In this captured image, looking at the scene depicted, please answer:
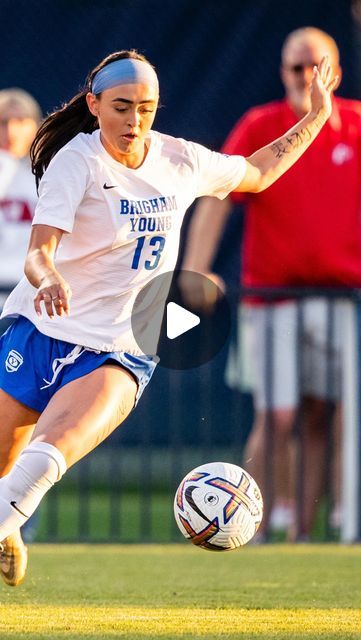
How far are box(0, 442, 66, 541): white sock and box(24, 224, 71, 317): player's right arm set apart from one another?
502mm

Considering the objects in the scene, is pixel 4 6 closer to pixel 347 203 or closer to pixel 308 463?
pixel 347 203

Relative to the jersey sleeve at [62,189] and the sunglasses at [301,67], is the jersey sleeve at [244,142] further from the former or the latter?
the jersey sleeve at [62,189]

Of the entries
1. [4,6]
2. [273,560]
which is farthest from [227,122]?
[273,560]

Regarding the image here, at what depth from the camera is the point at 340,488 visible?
8.62m

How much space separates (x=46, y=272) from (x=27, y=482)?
0.71 m

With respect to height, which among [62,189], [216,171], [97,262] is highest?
[216,171]

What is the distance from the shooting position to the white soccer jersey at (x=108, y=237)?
5234 mm

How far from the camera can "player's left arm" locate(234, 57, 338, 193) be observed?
5.82 m

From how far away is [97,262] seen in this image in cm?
532

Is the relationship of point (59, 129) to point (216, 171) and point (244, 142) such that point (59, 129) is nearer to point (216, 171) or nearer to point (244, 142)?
point (216, 171)

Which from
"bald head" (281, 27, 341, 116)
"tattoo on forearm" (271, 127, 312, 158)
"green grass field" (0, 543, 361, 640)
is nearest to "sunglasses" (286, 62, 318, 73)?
"bald head" (281, 27, 341, 116)

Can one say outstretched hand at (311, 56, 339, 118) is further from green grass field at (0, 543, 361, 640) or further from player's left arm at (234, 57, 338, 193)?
green grass field at (0, 543, 361, 640)
